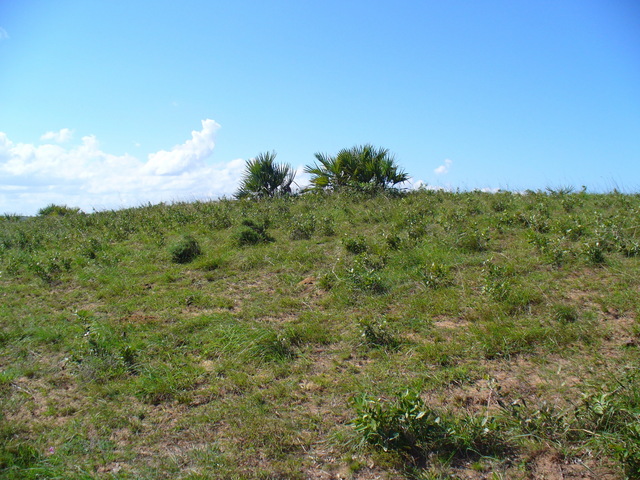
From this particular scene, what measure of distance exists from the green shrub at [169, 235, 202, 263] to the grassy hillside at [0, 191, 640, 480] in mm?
45

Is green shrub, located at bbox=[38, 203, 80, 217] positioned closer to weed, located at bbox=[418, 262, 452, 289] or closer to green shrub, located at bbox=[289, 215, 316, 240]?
green shrub, located at bbox=[289, 215, 316, 240]

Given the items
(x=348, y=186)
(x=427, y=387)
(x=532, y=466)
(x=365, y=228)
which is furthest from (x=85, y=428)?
(x=348, y=186)

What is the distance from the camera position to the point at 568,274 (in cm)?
461

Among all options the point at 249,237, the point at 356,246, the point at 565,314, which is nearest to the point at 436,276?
the point at 565,314

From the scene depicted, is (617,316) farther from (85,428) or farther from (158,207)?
(158,207)

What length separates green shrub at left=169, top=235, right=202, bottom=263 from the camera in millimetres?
6566

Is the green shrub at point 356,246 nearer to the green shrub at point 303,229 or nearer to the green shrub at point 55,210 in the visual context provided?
the green shrub at point 303,229

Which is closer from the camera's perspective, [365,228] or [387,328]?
[387,328]

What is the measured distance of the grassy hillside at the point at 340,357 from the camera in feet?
8.21

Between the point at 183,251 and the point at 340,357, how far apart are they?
3758 mm

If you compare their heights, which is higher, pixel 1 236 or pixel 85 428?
pixel 1 236

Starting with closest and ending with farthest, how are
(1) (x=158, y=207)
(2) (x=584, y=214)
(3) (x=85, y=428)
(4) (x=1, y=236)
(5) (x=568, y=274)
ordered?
1. (3) (x=85, y=428)
2. (5) (x=568, y=274)
3. (2) (x=584, y=214)
4. (4) (x=1, y=236)
5. (1) (x=158, y=207)

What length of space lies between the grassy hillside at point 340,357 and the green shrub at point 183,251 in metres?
0.05

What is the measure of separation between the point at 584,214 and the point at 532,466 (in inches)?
223
